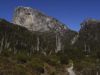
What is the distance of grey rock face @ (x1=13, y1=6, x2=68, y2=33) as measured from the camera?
9300 cm

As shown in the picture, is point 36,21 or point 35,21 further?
point 35,21

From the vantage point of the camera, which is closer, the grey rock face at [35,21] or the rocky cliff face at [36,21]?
the rocky cliff face at [36,21]

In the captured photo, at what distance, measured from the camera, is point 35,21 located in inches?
3895

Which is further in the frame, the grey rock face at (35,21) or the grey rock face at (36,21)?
the grey rock face at (35,21)

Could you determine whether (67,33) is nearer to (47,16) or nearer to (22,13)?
(47,16)

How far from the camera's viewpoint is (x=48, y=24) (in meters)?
94.8

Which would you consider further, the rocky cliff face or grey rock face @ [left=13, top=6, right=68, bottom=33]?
grey rock face @ [left=13, top=6, right=68, bottom=33]

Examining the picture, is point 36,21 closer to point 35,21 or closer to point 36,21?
point 36,21

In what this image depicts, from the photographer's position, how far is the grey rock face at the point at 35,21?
93.0 meters

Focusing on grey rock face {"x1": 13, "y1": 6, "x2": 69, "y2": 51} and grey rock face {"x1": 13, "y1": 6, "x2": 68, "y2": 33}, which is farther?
grey rock face {"x1": 13, "y1": 6, "x2": 68, "y2": 33}

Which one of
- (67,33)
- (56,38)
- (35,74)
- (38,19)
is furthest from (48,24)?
(35,74)

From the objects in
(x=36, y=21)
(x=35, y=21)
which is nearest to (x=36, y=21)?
(x=36, y=21)

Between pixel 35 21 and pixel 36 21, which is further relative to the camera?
pixel 35 21

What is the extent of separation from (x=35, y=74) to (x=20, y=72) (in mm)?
2174
